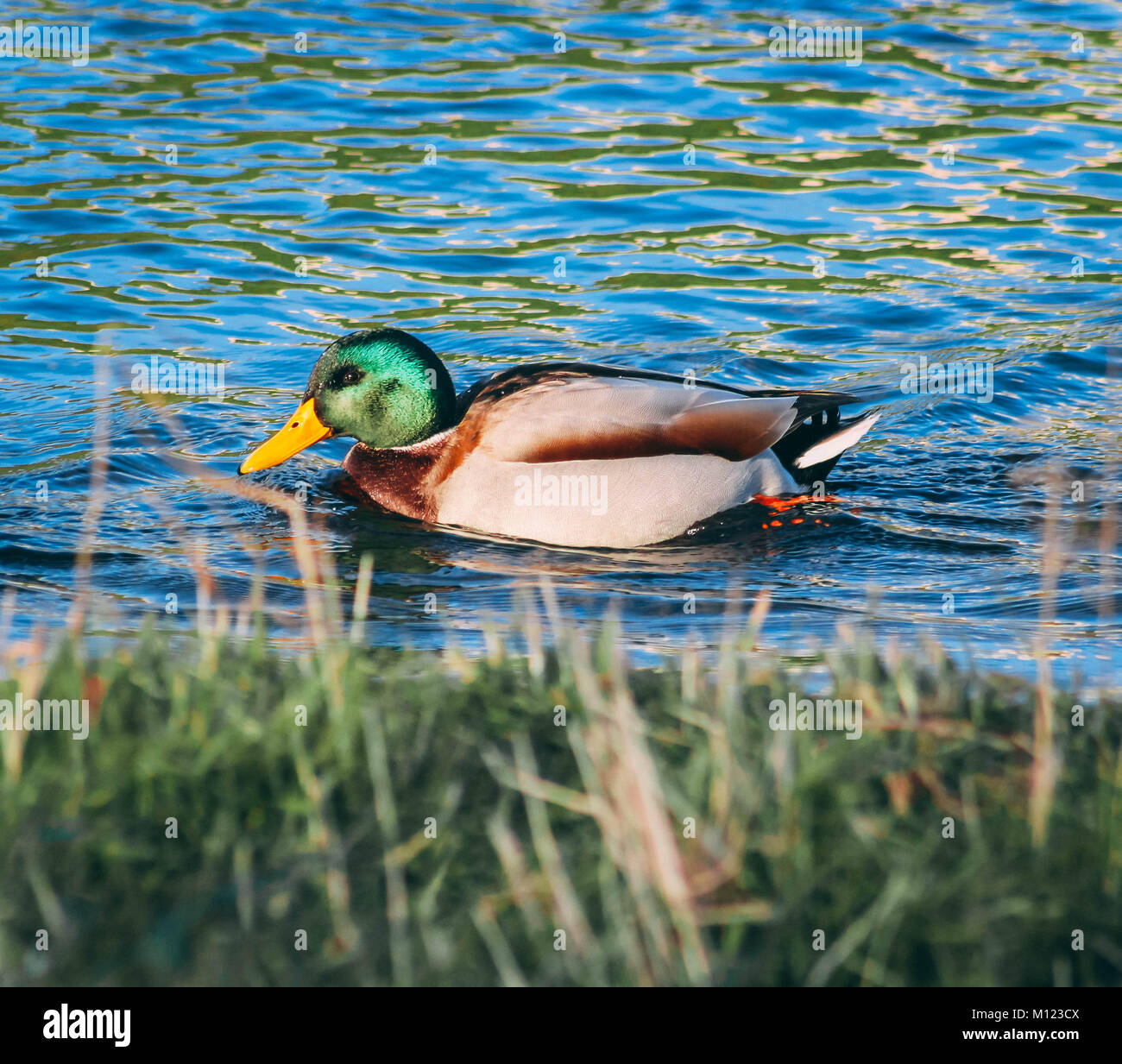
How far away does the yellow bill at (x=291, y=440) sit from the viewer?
7.35 meters

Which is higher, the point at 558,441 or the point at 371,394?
the point at 371,394

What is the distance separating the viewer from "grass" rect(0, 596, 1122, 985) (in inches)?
114

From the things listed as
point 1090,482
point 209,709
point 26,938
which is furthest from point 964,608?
point 26,938

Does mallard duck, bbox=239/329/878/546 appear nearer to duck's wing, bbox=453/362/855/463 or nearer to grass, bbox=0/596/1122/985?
duck's wing, bbox=453/362/855/463

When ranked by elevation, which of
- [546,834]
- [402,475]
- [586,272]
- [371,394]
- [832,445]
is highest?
[586,272]

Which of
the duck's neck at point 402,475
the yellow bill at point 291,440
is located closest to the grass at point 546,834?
the duck's neck at point 402,475

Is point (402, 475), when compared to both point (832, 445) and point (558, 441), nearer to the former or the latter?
point (558, 441)

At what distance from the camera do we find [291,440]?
7.38m

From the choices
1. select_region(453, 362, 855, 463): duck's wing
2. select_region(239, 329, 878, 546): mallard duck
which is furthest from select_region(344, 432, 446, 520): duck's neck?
select_region(453, 362, 855, 463): duck's wing

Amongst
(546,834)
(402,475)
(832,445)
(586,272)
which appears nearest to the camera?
(546,834)

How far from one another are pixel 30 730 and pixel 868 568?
A: 402 cm

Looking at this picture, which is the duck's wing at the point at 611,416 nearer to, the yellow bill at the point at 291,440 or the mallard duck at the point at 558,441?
the mallard duck at the point at 558,441

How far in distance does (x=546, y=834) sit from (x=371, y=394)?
15.0 ft

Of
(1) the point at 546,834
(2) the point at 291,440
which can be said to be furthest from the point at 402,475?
(1) the point at 546,834
